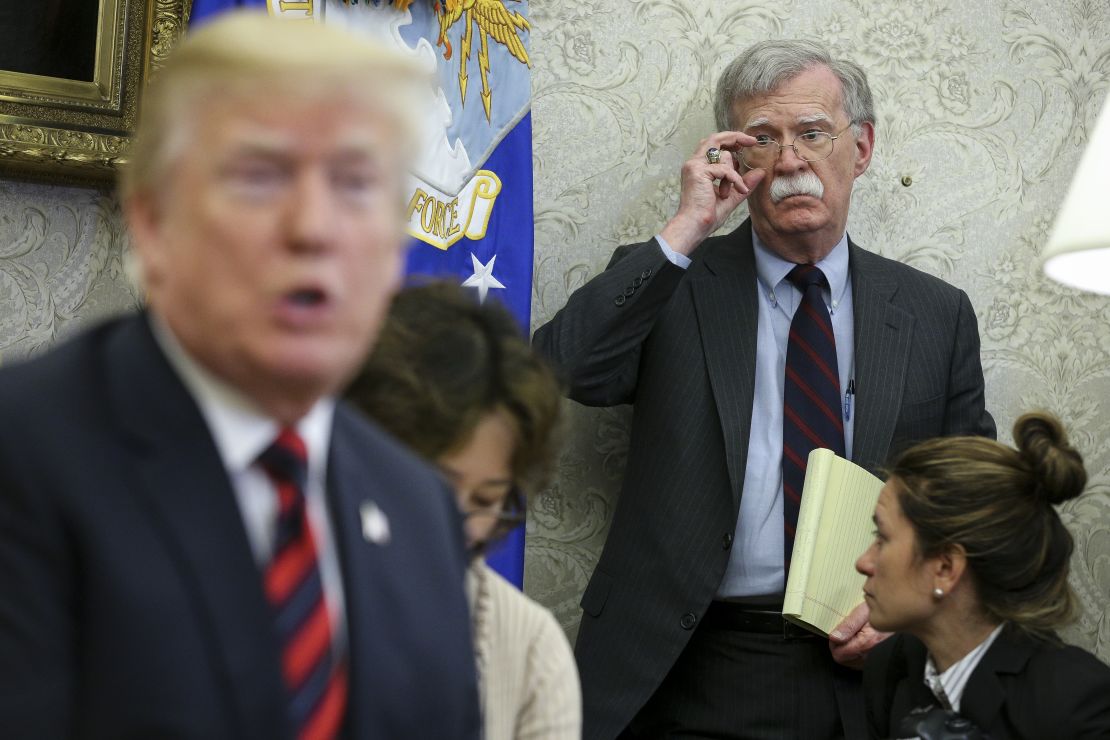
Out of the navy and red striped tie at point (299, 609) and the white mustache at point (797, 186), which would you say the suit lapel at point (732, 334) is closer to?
the white mustache at point (797, 186)

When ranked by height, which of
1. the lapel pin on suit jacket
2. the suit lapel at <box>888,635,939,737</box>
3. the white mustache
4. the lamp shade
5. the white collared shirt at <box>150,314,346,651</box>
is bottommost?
the suit lapel at <box>888,635,939,737</box>

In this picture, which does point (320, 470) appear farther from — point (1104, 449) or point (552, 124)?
point (1104, 449)

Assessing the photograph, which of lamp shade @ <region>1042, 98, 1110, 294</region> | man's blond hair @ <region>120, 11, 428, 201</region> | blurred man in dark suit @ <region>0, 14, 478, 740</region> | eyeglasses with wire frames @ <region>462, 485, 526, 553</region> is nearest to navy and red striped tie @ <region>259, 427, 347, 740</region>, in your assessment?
blurred man in dark suit @ <region>0, 14, 478, 740</region>

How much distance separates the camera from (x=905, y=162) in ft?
10.9

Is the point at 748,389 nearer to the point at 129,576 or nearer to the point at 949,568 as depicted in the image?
the point at 949,568

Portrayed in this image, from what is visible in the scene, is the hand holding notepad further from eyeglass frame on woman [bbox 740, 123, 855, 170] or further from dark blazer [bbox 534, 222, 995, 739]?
eyeglass frame on woman [bbox 740, 123, 855, 170]

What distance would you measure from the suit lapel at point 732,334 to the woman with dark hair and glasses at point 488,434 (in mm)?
1461

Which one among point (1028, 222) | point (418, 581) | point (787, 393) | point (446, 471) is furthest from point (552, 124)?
point (418, 581)

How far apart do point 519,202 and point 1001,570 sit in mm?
1215

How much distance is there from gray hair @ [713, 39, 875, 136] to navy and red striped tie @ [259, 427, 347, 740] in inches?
94.8

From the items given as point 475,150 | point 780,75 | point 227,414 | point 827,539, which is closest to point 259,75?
point 227,414

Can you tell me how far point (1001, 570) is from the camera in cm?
221

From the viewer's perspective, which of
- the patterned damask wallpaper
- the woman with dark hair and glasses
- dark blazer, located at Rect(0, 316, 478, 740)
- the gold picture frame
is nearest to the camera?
dark blazer, located at Rect(0, 316, 478, 740)

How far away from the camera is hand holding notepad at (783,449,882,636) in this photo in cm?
250
